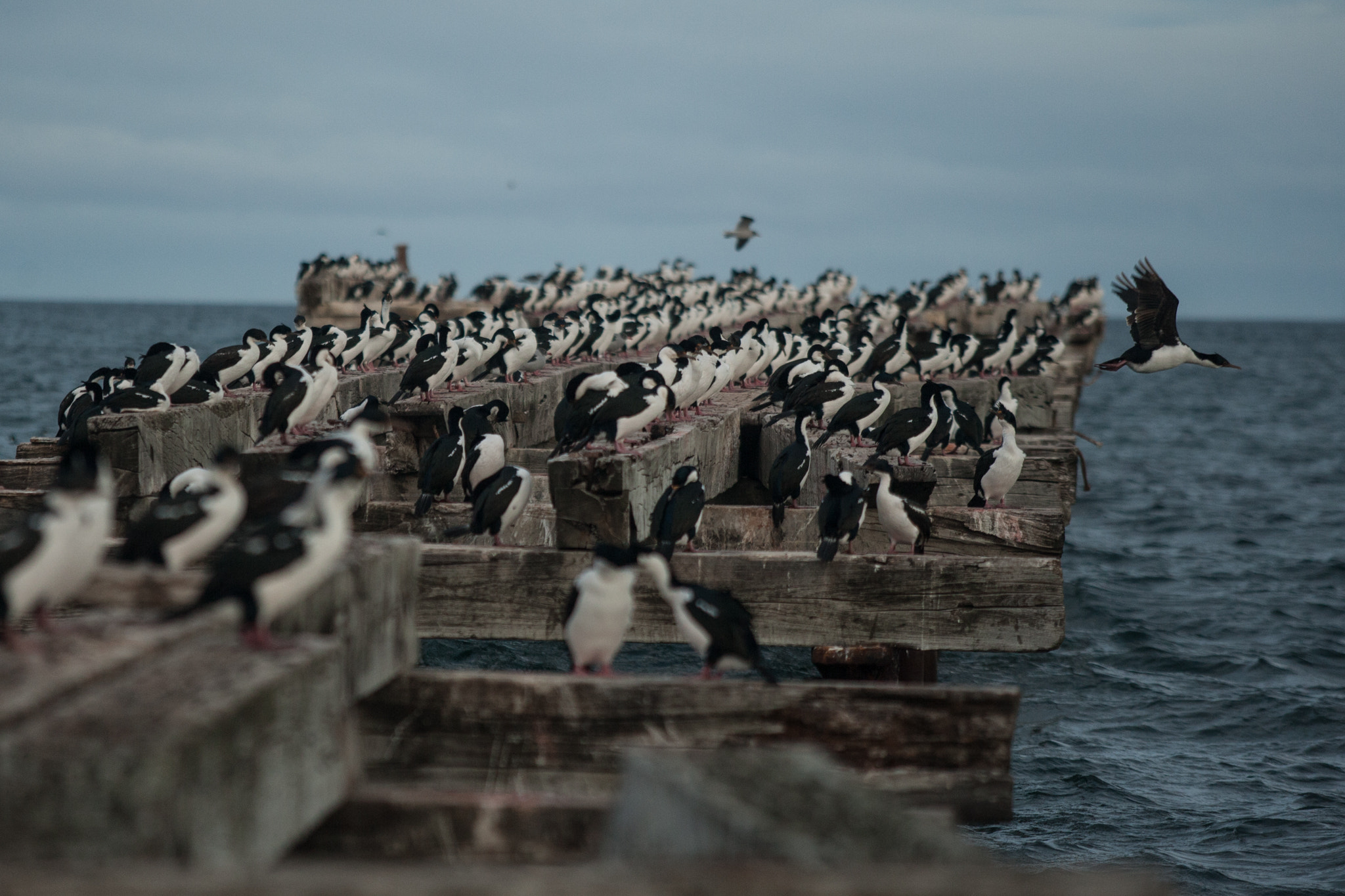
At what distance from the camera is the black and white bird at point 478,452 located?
40.4 ft

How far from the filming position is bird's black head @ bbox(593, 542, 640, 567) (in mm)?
7387

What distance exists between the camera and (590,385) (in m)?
13.3

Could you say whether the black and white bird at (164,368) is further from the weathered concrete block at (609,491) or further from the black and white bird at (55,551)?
the black and white bird at (55,551)

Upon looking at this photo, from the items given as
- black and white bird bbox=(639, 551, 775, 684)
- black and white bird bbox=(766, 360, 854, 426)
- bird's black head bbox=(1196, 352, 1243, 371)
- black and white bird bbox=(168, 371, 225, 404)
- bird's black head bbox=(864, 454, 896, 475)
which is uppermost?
bird's black head bbox=(1196, 352, 1243, 371)

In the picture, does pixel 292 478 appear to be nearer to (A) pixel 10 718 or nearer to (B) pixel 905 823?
(A) pixel 10 718

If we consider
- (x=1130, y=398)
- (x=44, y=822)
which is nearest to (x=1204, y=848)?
(x=44, y=822)

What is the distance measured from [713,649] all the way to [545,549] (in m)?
2.50

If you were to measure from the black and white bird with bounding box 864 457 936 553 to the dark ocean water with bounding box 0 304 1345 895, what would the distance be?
2.79 m

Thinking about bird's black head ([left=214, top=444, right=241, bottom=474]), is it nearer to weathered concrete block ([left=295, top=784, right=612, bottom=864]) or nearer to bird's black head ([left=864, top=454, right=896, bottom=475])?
weathered concrete block ([left=295, top=784, right=612, bottom=864])

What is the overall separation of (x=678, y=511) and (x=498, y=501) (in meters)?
1.52

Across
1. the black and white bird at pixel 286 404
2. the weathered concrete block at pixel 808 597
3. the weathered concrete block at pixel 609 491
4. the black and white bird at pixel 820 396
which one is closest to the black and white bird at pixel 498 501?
the weathered concrete block at pixel 609 491

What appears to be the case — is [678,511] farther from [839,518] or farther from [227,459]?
[227,459]

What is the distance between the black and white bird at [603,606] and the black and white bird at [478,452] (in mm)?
4395

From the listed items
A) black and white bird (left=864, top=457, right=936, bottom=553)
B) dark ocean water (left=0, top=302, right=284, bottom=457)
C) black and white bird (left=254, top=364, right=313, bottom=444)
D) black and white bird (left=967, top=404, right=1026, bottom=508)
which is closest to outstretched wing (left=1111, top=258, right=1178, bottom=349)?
black and white bird (left=967, top=404, right=1026, bottom=508)
